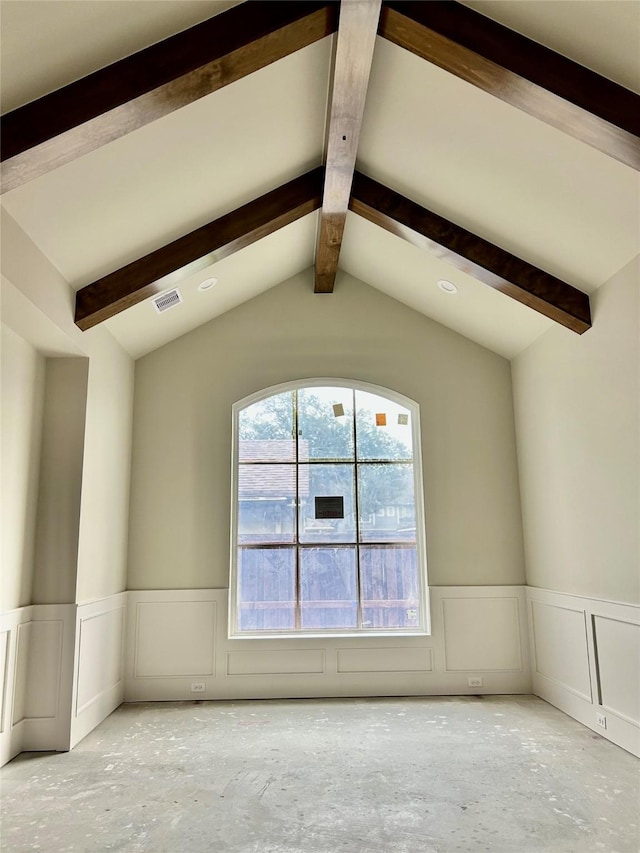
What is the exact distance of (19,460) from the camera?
3.88m

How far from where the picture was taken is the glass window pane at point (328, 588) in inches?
205

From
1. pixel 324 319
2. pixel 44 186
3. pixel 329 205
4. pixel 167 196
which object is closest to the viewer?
pixel 44 186

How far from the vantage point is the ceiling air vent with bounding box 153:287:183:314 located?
450 centimetres

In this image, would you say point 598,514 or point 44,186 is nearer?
point 44,186

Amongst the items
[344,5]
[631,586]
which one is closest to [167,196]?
[344,5]

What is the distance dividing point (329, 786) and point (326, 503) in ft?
8.31

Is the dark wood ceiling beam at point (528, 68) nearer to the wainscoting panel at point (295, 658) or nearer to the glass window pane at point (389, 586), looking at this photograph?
the glass window pane at point (389, 586)

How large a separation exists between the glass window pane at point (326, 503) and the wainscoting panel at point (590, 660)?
171 centimetres

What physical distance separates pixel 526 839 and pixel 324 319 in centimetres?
428

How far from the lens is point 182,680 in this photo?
495 cm

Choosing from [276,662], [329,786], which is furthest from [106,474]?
[329,786]

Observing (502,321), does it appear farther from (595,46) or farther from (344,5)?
(344,5)

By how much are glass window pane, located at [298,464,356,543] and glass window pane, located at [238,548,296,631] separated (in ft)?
1.00

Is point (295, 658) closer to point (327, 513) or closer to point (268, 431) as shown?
point (327, 513)
